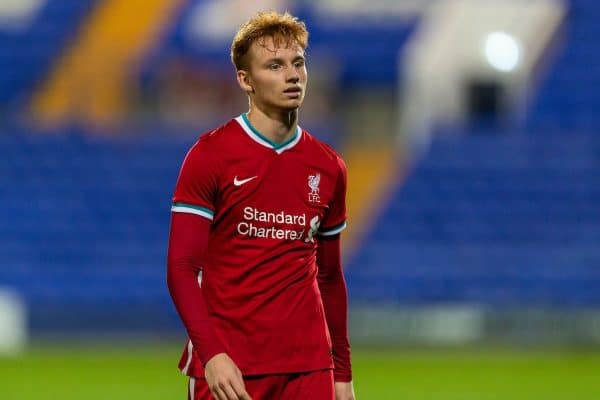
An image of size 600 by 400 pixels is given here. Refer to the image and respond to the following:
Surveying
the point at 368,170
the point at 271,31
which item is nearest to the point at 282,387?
the point at 271,31

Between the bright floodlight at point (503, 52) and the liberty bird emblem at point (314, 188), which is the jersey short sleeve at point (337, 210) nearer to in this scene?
the liberty bird emblem at point (314, 188)

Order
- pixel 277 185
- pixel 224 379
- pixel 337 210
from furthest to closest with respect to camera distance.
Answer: pixel 337 210 < pixel 277 185 < pixel 224 379

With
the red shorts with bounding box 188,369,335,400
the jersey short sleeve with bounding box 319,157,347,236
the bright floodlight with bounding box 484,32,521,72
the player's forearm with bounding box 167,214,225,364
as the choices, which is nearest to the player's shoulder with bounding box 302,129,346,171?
the jersey short sleeve with bounding box 319,157,347,236

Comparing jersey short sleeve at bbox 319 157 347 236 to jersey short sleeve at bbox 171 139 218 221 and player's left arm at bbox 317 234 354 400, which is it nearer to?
player's left arm at bbox 317 234 354 400

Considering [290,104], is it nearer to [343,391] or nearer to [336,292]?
[336,292]

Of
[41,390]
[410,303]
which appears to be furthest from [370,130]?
[41,390]

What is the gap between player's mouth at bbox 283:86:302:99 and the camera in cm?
493

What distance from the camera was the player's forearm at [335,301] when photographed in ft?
17.6

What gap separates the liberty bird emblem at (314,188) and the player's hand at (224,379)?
25.9 inches

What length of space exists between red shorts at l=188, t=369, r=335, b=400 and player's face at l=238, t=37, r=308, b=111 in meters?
0.85

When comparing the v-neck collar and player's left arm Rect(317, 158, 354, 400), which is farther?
player's left arm Rect(317, 158, 354, 400)

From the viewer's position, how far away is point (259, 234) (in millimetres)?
4996

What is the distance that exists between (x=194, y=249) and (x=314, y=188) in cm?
48

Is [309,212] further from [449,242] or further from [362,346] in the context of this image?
[449,242]
